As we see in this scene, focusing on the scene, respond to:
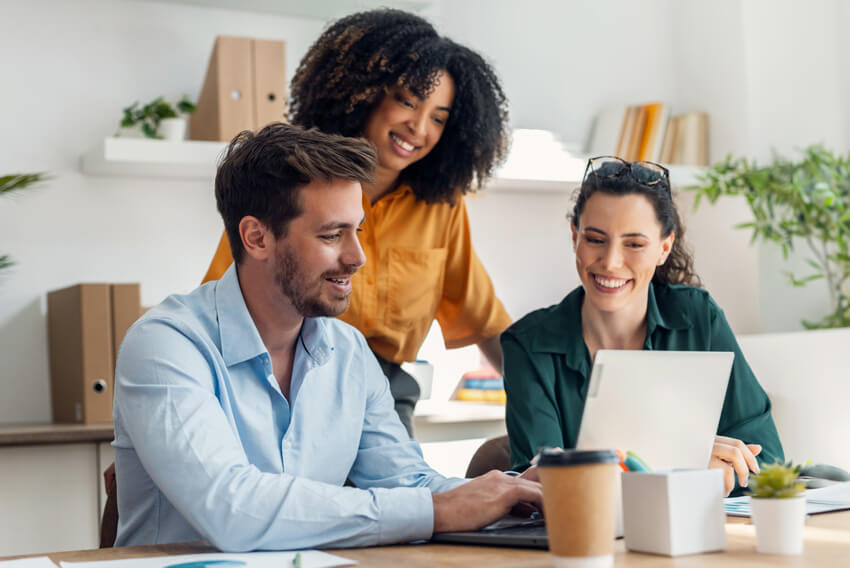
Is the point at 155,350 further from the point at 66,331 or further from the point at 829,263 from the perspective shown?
the point at 829,263

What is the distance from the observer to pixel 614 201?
1749mm

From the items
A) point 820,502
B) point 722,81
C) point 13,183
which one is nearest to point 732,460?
point 820,502

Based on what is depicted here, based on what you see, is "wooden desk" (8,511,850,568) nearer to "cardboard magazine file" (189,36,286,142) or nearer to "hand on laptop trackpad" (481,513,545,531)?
"hand on laptop trackpad" (481,513,545,531)

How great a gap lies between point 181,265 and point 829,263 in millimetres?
2277

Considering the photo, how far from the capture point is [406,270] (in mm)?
2111

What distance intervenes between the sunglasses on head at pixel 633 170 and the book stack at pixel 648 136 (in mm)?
1758

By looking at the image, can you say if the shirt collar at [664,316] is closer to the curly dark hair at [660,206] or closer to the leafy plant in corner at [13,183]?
the curly dark hair at [660,206]

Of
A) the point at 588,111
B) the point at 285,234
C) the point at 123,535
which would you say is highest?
the point at 588,111

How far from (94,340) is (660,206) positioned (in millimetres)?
1671

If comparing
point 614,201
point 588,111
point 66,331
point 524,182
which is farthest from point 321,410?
point 588,111

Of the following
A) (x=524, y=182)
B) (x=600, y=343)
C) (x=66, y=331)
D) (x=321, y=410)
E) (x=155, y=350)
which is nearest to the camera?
(x=155, y=350)

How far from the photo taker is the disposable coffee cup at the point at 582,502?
826 millimetres

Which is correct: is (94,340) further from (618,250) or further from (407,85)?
(618,250)

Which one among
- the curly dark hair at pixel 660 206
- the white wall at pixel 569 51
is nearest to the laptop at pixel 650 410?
the curly dark hair at pixel 660 206
